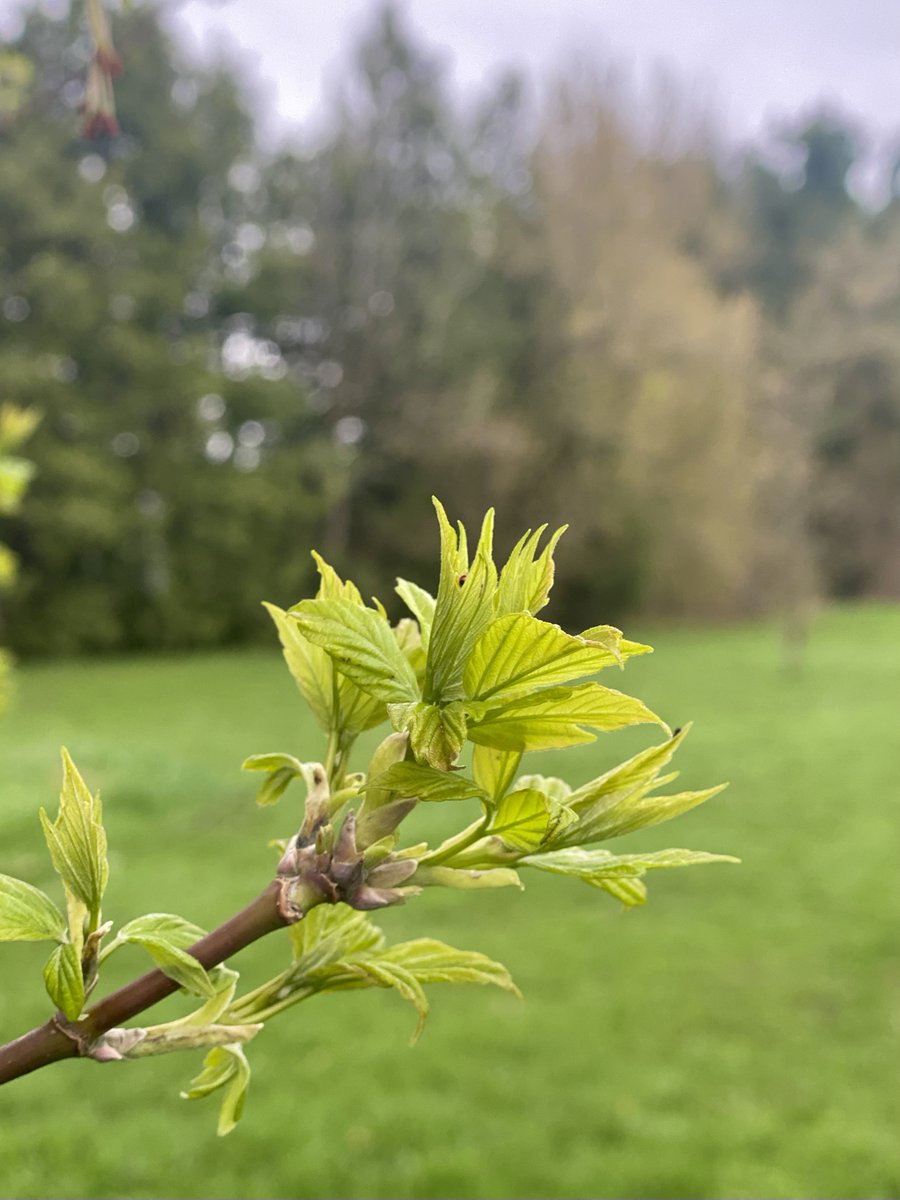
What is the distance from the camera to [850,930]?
4.82 metres

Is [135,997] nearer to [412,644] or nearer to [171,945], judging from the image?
[171,945]

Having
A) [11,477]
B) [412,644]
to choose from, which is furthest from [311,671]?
[11,477]

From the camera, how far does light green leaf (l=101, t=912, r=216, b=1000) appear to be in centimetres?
33

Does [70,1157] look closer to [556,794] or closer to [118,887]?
[118,887]

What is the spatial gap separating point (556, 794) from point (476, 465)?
46.0ft

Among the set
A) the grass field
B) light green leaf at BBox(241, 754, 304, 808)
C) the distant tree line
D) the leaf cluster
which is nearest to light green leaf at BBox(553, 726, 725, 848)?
the leaf cluster

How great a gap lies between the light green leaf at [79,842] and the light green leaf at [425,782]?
0.10 m

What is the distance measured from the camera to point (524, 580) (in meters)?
0.34

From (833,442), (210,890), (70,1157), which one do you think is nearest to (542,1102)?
(70,1157)

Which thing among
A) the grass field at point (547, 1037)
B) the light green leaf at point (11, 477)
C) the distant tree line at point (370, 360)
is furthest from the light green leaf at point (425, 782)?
the distant tree line at point (370, 360)

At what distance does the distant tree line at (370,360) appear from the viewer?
42.0 ft

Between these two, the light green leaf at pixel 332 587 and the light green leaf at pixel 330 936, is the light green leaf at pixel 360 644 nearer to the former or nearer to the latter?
the light green leaf at pixel 332 587

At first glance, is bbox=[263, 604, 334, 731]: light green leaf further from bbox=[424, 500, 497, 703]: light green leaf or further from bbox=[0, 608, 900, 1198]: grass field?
bbox=[0, 608, 900, 1198]: grass field

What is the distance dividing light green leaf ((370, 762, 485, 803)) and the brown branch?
0.05 meters
